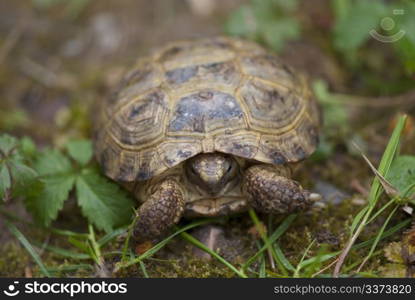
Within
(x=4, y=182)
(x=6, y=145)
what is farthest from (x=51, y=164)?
(x=4, y=182)

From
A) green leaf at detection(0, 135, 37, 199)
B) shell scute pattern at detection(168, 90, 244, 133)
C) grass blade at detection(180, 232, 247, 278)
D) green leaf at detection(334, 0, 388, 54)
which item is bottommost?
grass blade at detection(180, 232, 247, 278)

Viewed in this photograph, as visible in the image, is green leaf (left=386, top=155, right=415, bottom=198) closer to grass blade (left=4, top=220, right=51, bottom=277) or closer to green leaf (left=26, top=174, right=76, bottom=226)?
green leaf (left=26, top=174, right=76, bottom=226)

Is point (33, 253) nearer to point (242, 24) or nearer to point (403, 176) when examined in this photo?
point (403, 176)

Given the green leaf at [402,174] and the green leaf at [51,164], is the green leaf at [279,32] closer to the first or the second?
the green leaf at [402,174]

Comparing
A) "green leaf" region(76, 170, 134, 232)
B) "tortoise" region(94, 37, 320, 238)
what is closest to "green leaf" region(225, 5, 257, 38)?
"tortoise" region(94, 37, 320, 238)

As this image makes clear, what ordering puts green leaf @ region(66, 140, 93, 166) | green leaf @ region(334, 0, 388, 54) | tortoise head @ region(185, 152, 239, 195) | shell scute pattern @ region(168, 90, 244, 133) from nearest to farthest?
tortoise head @ region(185, 152, 239, 195)
shell scute pattern @ region(168, 90, 244, 133)
green leaf @ region(66, 140, 93, 166)
green leaf @ region(334, 0, 388, 54)

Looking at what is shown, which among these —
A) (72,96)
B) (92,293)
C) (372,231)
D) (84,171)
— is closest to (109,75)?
(72,96)
